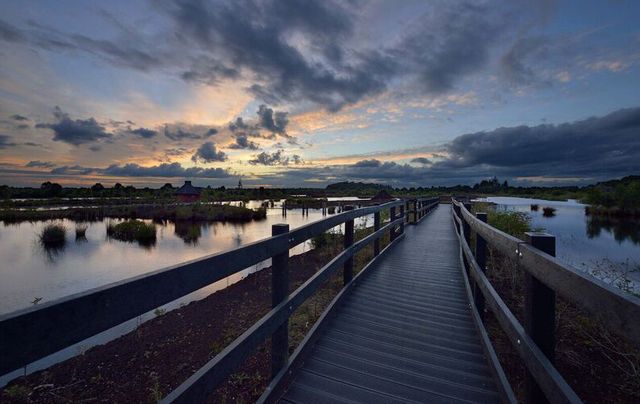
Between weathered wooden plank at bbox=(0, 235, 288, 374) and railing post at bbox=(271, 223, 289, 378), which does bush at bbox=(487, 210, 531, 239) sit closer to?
railing post at bbox=(271, 223, 289, 378)

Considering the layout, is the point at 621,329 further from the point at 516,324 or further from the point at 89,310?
the point at 89,310

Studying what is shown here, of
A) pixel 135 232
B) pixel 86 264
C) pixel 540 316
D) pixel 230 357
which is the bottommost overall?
pixel 86 264

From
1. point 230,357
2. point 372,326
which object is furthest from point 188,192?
point 230,357

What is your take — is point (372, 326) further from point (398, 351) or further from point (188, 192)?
point (188, 192)

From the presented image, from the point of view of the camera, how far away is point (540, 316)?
79.9 inches

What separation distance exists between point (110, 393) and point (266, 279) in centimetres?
593

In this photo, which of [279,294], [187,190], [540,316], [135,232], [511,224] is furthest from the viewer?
[187,190]

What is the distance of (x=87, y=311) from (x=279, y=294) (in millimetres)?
1802

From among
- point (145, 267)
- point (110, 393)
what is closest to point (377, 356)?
point (110, 393)

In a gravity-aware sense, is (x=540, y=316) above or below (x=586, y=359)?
above

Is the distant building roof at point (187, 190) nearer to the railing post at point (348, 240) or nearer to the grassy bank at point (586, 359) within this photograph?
the railing post at point (348, 240)

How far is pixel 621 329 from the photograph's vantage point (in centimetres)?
128

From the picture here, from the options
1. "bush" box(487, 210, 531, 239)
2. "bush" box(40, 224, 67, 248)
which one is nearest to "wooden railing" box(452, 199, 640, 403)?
"bush" box(487, 210, 531, 239)

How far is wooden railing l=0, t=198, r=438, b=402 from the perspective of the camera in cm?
102
